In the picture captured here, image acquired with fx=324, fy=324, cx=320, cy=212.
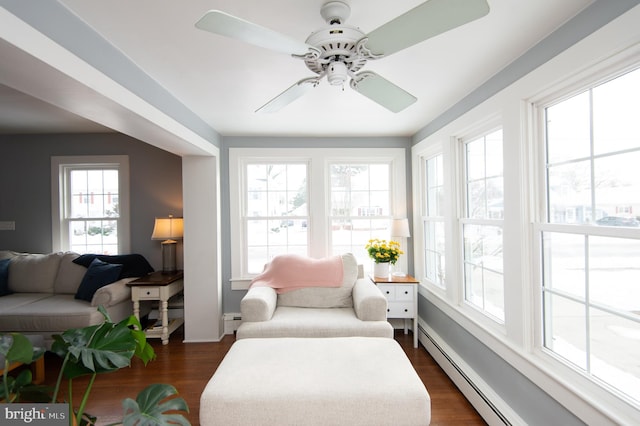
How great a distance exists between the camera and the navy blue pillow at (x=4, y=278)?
3.52 meters

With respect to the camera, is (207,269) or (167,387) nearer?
(167,387)

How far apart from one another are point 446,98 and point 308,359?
2230 millimetres

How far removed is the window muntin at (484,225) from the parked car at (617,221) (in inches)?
30.0

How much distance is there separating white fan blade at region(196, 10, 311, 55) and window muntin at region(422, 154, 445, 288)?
7.57ft

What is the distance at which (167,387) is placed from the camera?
1195mm

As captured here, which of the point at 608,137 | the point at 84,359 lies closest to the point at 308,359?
the point at 84,359

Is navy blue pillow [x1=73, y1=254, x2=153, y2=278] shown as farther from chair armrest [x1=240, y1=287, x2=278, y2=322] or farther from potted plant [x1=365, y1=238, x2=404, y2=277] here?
potted plant [x1=365, y1=238, x2=404, y2=277]

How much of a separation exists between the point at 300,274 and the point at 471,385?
1.74 m

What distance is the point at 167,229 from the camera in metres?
3.67

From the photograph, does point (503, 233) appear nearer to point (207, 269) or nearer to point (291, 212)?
point (291, 212)

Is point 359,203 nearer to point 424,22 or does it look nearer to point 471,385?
point 471,385

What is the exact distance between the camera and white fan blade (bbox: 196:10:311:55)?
1062 millimetres

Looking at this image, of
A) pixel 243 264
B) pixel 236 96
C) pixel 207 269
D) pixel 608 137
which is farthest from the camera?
pixel 243 264

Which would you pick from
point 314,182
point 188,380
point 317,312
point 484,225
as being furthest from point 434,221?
point 188,380
